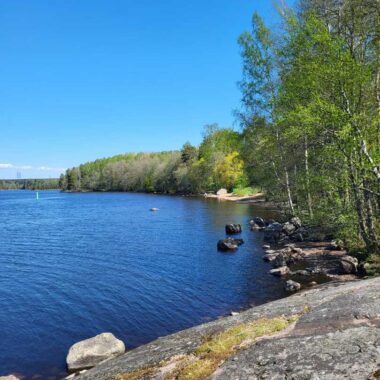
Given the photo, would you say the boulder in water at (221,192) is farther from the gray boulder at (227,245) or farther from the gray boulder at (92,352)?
the gray boulder at (92,352)

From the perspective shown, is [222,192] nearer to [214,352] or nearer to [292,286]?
[292,286]

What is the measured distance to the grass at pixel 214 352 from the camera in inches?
328

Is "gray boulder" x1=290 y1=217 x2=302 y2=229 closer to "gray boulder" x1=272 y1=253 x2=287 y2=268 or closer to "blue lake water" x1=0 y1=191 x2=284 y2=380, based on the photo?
"blue lake water" x1=0 y1=191 x2=284 y2=380

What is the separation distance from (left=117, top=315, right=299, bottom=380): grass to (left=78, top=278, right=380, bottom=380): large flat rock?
1.12 ft

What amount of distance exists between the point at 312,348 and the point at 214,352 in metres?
2.53

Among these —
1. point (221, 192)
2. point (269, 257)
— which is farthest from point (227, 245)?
point (221, 192)

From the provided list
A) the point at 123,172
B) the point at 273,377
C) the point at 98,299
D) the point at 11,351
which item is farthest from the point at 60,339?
the point at 123,172

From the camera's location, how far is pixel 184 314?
746 inches

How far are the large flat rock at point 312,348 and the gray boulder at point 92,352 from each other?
7.60 ft

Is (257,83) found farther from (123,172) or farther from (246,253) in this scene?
(123,172)

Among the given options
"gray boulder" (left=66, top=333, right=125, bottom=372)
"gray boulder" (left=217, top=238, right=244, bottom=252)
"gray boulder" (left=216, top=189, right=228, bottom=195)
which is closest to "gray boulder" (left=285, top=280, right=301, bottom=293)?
"gray boulder" (left=66, top=333, right=125, bottom=372)

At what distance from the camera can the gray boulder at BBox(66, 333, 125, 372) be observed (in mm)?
13928

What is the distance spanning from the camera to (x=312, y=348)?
7.75 m

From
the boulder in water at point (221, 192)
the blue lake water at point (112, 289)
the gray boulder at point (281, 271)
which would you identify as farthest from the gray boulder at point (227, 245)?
the boulder in water at point (221, 192)
